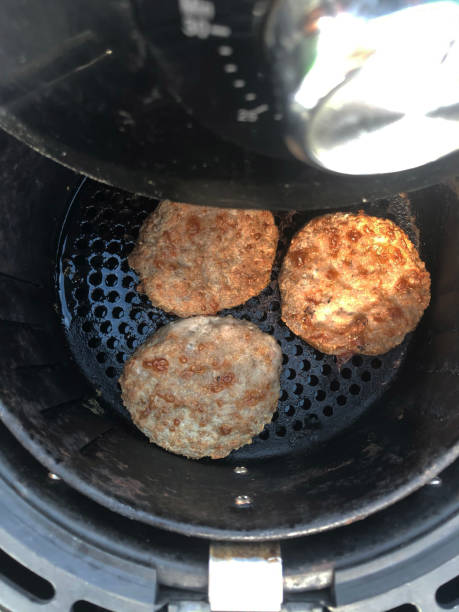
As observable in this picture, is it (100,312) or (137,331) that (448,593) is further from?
(100,312)

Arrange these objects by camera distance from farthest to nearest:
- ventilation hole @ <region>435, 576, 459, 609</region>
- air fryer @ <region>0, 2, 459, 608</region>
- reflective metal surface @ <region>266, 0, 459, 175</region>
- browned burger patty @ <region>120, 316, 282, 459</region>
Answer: browned burger patty @ <region>120, 316, 282, 459</region>, ventilation hole @ <region>435, 576, 459, 609</region>, air fryer @ <region>0, 2, 459, 608</region>, reflective metal surface @ <region>266, 0, 459, 175</region>

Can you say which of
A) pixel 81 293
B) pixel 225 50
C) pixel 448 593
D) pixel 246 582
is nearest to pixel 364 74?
pixel 225 50

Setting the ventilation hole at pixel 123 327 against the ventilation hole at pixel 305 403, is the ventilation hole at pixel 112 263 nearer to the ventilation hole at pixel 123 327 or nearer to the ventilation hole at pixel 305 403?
the ventilation hole at pixel 123 327

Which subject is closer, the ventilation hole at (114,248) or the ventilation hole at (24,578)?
the ventilation hole at (24,578)

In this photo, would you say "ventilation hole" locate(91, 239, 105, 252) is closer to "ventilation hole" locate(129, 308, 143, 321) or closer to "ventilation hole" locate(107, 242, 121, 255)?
"ventilation hole" locate(107, 242, 121, 255)

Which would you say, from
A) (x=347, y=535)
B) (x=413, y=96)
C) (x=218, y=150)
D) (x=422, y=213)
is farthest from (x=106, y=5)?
(x=422, y=213)

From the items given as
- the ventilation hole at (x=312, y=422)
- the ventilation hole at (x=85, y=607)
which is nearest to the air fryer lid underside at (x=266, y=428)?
the ventilation hole at (x=312, y=422)

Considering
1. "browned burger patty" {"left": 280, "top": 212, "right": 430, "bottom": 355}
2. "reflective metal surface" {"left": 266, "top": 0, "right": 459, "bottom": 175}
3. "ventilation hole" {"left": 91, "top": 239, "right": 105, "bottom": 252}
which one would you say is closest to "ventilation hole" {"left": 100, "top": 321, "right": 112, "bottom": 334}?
"ventilation hole" {"left": 91, "top": 239, "right": 105, "bottom": 252}
